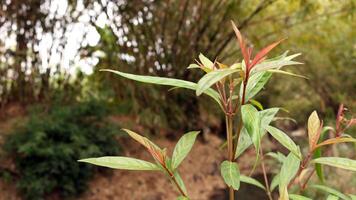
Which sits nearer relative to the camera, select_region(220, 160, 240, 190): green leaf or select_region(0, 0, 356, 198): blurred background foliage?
select_region(220, 160, 240, 190): green leaf

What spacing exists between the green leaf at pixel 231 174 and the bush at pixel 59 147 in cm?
285

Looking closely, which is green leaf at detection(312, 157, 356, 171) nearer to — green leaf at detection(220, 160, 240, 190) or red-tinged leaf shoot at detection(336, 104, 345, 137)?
red-tinged leaf shoot at detection(336, 104, 345, 137)

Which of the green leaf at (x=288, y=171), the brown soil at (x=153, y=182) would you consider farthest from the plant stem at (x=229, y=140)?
the brown soil at (x=153, y=182)

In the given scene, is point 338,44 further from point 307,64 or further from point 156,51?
point 156,51

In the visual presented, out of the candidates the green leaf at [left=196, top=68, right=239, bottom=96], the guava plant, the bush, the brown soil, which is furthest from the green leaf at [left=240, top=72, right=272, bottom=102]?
the brown soil

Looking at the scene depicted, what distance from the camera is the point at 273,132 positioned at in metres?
0.87

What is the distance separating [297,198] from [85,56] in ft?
11.3

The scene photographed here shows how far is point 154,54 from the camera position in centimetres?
445

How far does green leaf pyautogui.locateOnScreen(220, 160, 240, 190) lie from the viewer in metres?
0.81

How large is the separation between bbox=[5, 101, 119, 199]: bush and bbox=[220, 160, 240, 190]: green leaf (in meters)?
2.85

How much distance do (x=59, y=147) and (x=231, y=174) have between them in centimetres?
296

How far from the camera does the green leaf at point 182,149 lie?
868 mm

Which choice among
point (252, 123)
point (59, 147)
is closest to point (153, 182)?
point (59, 147)

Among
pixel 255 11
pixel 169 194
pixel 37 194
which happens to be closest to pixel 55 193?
pixel 37 194
